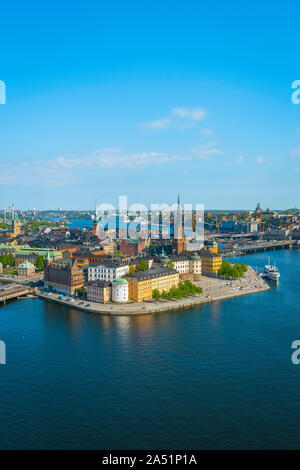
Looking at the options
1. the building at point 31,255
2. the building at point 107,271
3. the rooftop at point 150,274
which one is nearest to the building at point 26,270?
the building at point 31,255

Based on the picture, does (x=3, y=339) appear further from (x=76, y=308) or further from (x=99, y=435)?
(x=99, y=435)

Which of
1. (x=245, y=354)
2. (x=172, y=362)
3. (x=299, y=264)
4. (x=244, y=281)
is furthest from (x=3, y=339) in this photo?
(x=299, y=264)

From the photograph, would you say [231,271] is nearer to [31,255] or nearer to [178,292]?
[178,292]

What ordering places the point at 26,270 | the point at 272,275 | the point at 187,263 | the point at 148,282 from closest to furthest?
the point at 148,282, the point at 272,275, the point at 187,263, the point at 26,270

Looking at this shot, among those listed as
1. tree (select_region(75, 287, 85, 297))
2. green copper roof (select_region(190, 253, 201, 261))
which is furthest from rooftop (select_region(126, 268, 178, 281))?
green copper roof (select_region(190, 253, 201, 261))

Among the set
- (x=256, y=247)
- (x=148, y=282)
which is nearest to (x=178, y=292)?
(x=148, y=282)

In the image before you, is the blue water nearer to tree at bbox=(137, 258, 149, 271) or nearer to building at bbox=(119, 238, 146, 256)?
tree at bbox=(137, 258, 149, 271)

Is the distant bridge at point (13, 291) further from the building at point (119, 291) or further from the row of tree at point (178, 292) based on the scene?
the row of tree at point (178, 292)
